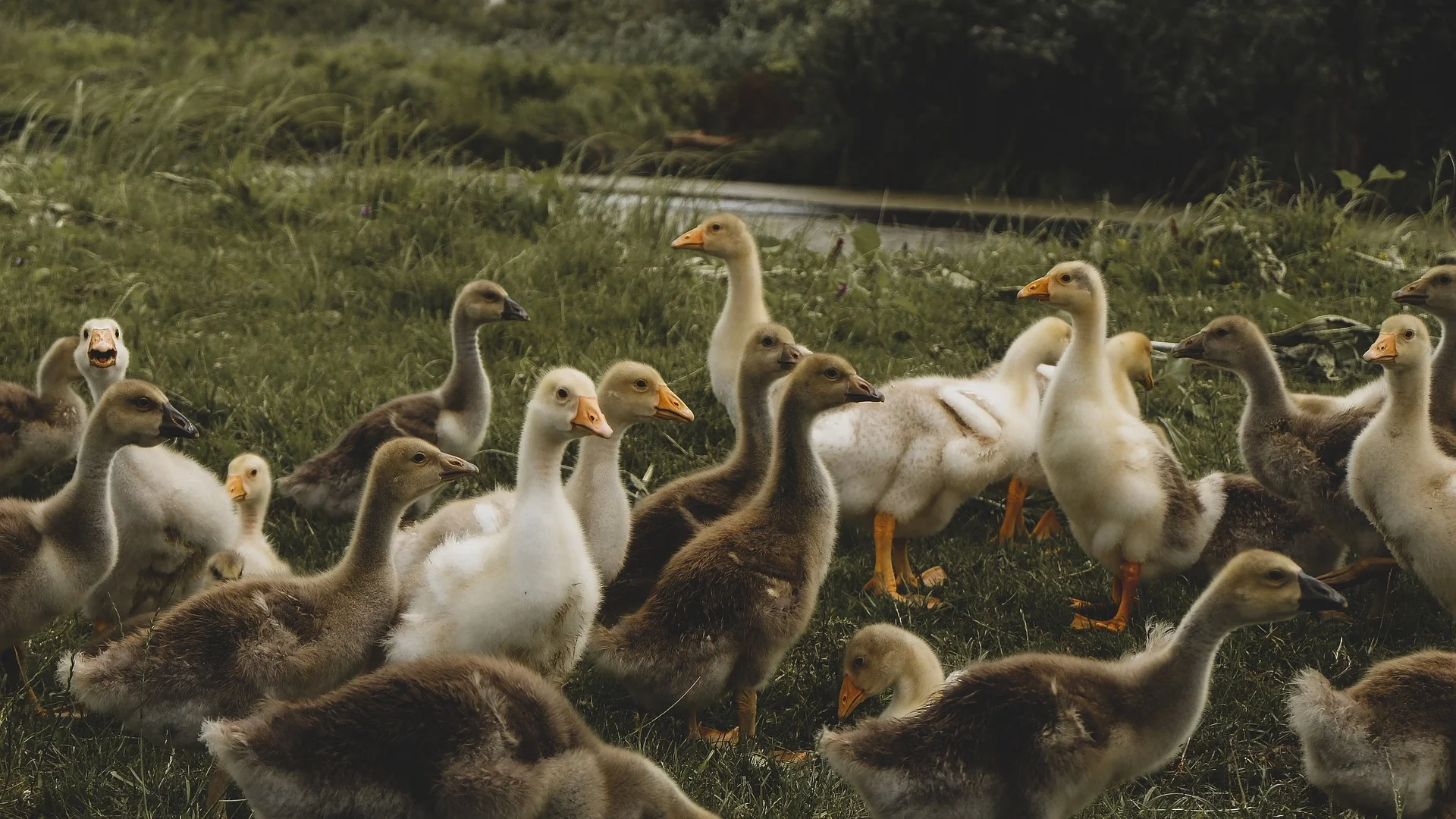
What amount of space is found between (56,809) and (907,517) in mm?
3456

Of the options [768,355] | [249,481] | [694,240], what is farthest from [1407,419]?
[249,481]

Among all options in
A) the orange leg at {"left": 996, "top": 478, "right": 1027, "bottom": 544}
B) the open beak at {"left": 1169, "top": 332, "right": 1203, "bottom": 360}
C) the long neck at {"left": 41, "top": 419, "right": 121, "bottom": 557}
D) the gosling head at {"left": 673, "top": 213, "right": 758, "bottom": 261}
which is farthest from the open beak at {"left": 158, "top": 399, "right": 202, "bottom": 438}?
the open beak at {"left": 1169, "top": 332, "right": 1203, "bottom": 360}

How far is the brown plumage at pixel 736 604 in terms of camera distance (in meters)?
4.60

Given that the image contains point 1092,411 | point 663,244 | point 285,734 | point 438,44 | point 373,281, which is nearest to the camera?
point 285,734

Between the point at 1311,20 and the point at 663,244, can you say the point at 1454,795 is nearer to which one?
the point at 663,244

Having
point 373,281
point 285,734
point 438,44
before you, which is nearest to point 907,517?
point 285,734

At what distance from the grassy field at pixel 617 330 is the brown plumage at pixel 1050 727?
0.46 meters

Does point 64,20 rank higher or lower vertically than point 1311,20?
Answer: lower

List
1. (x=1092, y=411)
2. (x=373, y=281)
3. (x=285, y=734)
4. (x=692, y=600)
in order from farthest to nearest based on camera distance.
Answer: (x=373, y=281) < (x=1092, y=411) < (x=692, y=600) < (x=285, y=734)

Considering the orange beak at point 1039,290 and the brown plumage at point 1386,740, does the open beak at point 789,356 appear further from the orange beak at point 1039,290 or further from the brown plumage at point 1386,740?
the brown plumage at point 1386,740

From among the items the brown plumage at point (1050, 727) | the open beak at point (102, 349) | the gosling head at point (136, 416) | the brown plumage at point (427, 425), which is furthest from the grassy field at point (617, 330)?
the open beak at point (102, 349)

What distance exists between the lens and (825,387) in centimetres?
509

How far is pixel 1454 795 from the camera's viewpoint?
4070 millimetres

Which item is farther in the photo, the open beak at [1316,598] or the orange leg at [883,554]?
the orange leg at [883,554]
